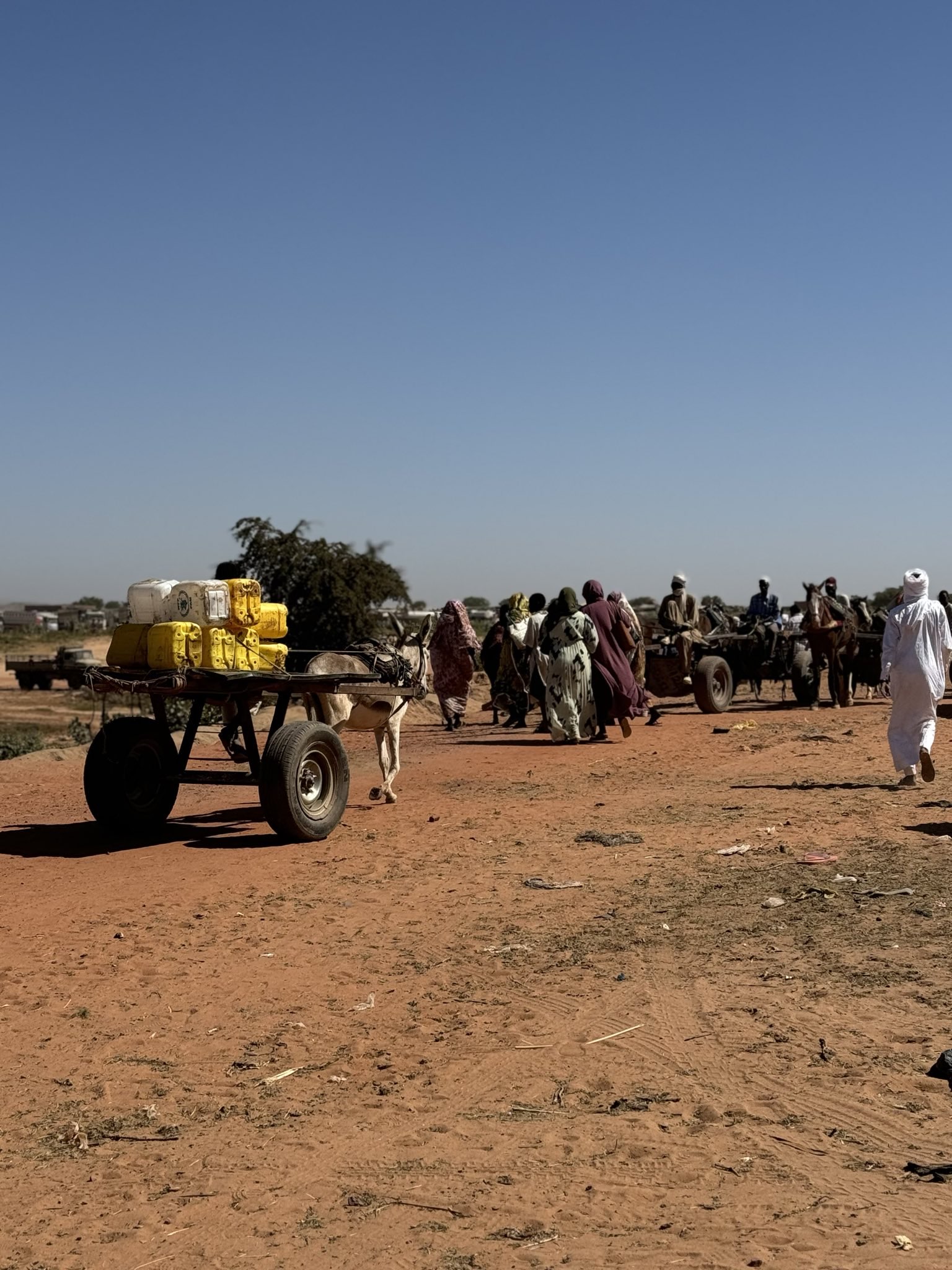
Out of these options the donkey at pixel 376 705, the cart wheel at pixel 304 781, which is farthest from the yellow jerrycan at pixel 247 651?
the donkey at pixel 376 705

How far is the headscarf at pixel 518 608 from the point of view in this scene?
2167cm

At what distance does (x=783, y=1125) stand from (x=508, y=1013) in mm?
1803

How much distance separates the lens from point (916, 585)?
13500 millimetres

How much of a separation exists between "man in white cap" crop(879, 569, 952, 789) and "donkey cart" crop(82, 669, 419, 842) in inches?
198

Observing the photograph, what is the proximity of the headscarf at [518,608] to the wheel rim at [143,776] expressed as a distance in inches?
411

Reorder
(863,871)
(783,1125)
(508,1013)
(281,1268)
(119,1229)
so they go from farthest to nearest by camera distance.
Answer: (863,871) → (508,1013) → (783,1125) → (119,1229) → (281,1268)

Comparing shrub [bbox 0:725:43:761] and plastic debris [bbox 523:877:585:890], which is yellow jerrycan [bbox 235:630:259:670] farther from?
shrub [bbox 0:725:43:761]

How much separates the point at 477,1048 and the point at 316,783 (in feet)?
18.2

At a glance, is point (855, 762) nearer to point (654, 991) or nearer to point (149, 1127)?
point (654, 991)

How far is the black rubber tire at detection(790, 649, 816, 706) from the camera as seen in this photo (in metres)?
23.8

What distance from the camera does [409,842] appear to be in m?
11.5

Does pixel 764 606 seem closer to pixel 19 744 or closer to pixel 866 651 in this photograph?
pixel 866 651

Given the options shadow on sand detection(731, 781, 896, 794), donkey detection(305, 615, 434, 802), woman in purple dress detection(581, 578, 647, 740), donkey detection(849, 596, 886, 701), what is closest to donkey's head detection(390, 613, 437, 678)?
donkey detection(305, 615, 434, 802)

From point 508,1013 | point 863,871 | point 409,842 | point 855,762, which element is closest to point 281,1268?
point 508,1013
